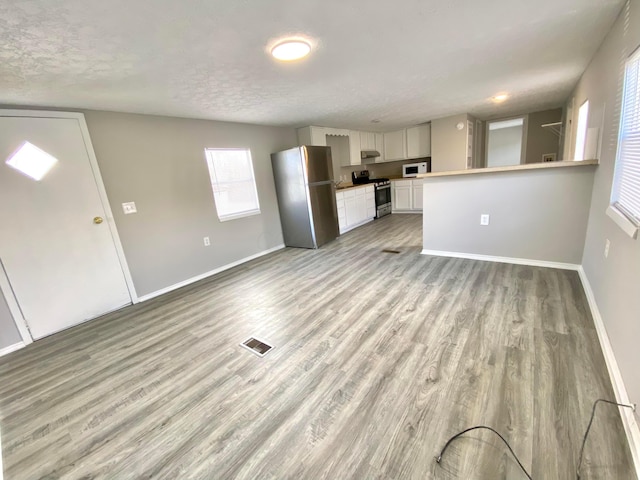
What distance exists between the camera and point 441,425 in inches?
52.2

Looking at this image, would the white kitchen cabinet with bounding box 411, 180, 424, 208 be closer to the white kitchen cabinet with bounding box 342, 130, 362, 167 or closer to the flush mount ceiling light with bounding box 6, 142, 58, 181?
the white kitchen cabinet with bounding box 342, 130, 362, 167

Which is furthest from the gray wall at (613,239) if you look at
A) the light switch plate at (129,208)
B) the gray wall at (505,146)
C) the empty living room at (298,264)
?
the gray wall at (505,146)

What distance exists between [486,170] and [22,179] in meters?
4.70

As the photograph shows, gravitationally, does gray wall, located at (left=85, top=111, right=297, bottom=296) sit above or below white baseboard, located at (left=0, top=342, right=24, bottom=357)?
above

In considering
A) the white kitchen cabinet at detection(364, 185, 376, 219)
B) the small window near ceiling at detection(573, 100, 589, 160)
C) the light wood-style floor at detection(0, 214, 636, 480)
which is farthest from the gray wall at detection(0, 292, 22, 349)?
the small window near ceiling at detection(573, 100, 589, 160)

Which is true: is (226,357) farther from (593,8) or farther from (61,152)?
(593,8)

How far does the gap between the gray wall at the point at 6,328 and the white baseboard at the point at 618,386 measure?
172 inches

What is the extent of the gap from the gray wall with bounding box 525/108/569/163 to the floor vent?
689cm

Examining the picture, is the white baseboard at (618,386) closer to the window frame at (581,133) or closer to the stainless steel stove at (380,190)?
the window frame at (581,133)

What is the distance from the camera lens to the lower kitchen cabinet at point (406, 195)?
257 inches

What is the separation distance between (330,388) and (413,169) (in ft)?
20.6

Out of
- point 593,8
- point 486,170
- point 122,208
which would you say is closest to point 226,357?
point 122,208

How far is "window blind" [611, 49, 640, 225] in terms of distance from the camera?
1438 mm

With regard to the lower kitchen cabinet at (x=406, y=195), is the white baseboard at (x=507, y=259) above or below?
below
